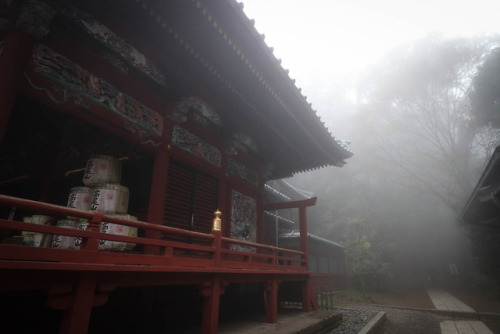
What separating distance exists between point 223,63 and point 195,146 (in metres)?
2.19

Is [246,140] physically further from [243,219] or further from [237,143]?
[243,219]

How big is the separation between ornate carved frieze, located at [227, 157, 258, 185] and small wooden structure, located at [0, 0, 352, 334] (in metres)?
0.05

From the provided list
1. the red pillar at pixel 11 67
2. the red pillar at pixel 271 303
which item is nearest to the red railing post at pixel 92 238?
the red pillar at pixel 11 67

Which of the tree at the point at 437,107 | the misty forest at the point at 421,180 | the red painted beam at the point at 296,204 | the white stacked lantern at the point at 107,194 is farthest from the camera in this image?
the tree at the point at 437,107

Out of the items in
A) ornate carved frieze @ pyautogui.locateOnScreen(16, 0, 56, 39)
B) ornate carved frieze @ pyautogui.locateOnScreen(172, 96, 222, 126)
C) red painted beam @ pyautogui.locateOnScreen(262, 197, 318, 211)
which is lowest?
red painted beam @ pyautogui.locateOnScreen(262, 197, 318, 211)

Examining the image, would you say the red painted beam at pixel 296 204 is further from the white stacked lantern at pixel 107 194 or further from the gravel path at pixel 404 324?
the white stacked lantern at pixel 107 194

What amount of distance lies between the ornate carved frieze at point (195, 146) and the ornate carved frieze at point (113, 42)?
→ 1211 millimetres

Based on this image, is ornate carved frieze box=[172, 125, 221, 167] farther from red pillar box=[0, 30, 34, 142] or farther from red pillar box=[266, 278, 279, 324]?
red pillar box=[266, 278, 279, 324]

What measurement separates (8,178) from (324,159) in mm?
8832

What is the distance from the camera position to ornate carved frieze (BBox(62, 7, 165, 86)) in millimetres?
3764

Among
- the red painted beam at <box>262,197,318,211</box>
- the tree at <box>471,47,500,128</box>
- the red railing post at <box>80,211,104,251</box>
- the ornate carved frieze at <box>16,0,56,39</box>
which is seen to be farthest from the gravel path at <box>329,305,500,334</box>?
the tree at <box>471,47,500,128</box>

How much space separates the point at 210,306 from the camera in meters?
4.45

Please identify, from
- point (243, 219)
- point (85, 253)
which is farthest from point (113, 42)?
point (243, 219)

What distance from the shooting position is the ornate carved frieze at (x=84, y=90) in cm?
371
